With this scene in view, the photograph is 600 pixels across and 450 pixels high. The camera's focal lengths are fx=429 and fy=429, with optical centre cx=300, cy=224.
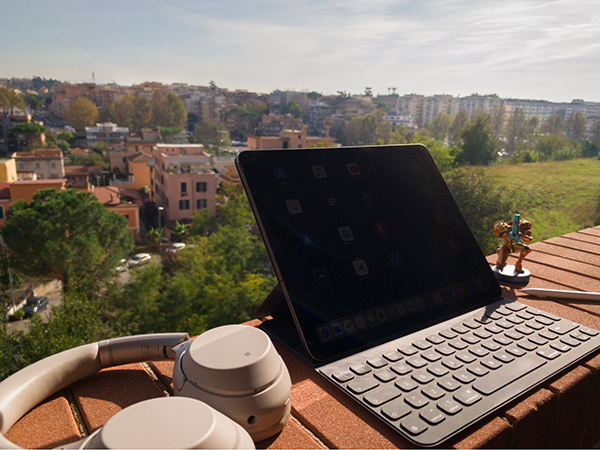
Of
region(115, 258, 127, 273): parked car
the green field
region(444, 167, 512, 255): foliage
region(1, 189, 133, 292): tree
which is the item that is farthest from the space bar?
region(115, 258, 127, 273): parked car

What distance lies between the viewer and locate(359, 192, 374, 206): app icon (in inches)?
22.7

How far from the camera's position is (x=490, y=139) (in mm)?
10227

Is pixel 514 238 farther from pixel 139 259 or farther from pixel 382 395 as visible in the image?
pixel 139 259

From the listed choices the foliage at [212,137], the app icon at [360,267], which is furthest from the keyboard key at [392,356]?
the foliage at [212,137]

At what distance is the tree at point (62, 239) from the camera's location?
770 cm

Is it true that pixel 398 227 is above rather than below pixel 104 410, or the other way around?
above

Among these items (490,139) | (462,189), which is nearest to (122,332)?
(462,189)

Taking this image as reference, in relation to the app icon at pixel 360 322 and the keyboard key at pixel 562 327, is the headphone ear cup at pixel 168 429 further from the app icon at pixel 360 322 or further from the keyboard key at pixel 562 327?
the keyboard key at pixel 562 327

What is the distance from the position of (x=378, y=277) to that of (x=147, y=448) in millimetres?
357

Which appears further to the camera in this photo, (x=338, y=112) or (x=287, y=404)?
(x=338, y=112)

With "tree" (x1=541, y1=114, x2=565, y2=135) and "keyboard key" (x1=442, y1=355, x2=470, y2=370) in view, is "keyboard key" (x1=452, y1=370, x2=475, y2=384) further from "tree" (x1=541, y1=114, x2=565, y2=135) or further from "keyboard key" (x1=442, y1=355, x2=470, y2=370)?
"tree" (x1=541, y1=114, x2=565, y2=135)

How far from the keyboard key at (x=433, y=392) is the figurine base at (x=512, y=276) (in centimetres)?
41

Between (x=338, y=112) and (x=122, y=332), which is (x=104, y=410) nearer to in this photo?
(x=122, y=332)

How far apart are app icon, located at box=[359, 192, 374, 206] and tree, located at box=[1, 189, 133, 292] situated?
26.6ft
